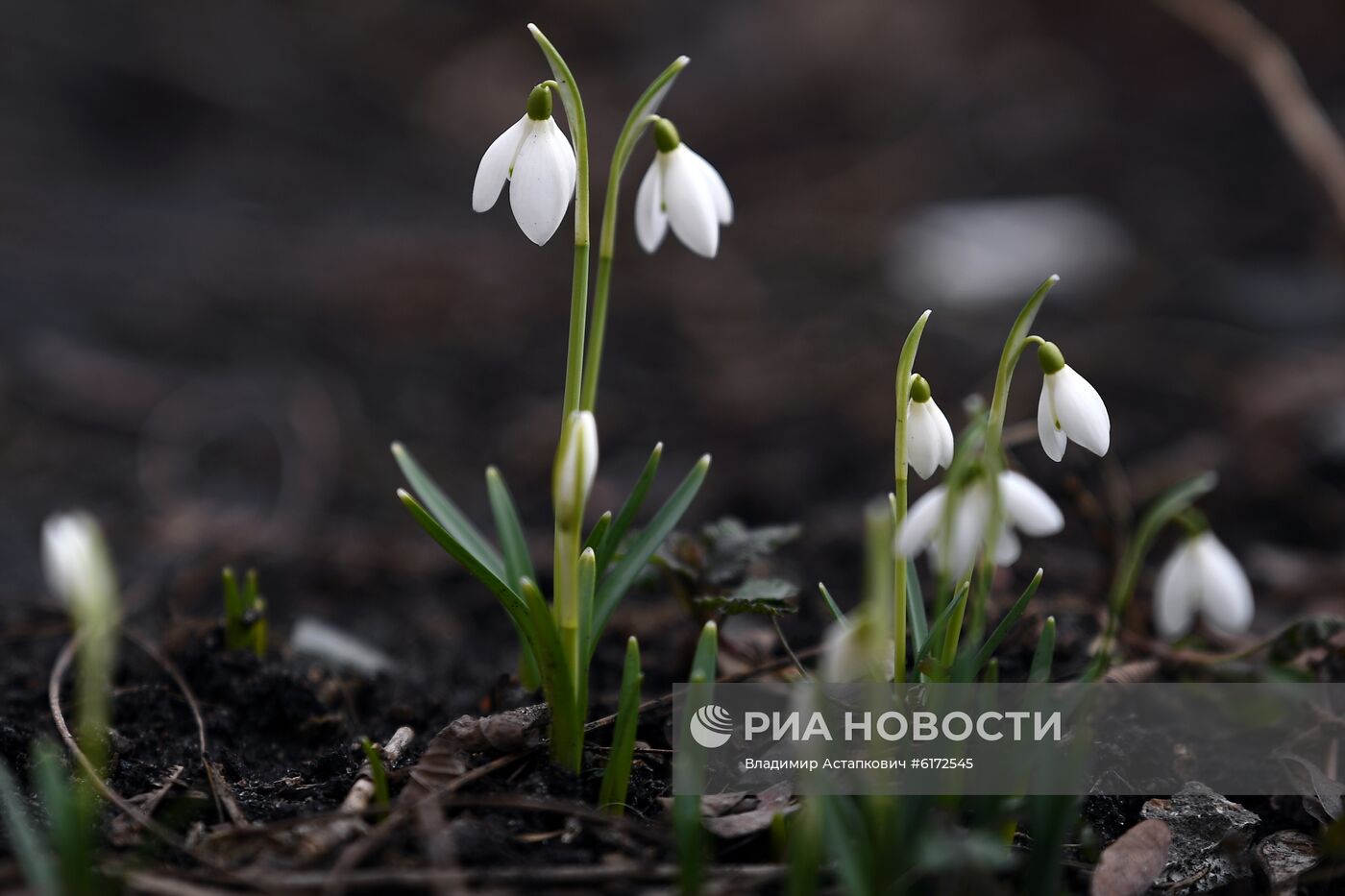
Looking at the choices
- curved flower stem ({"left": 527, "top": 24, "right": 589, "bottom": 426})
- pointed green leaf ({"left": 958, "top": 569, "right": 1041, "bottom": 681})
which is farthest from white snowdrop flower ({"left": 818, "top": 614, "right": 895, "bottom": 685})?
curved flower stem ({"left": 527, "top": 24, "right": 589, "bottom": 426})

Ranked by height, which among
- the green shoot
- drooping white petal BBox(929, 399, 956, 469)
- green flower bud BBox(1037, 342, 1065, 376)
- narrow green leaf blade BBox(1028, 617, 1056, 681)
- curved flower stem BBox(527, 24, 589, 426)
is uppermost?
curved flower stem BBox(527, 24, 589, 426)

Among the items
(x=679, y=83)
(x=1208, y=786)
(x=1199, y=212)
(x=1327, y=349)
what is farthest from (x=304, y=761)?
(x=679, y=83)

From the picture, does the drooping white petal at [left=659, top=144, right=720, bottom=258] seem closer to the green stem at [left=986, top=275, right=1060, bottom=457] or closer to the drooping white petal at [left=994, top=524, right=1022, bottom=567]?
the green stem at [left=986, top=275, right=1060, bottom=457]

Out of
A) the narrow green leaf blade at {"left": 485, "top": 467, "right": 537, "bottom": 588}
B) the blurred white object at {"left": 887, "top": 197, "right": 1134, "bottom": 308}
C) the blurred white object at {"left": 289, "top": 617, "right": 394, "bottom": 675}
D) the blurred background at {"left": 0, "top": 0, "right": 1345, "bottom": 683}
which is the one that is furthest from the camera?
the blurred white object at {"left": 887, "top": 197, "right": 1134, "bottom": 308}

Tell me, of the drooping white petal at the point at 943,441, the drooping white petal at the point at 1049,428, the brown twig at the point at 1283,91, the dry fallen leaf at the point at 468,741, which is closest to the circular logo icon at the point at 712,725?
the dry fallen leaf at the point at 468,741

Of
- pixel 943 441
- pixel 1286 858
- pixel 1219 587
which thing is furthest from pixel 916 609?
pixel 1286 858

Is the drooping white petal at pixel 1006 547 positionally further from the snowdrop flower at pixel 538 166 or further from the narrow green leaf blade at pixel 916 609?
the snowdrop flower at pixel 538 166
